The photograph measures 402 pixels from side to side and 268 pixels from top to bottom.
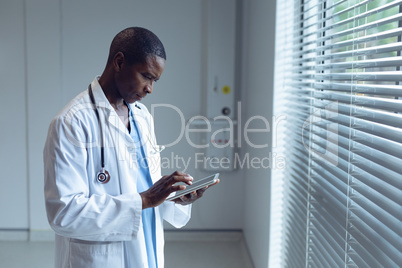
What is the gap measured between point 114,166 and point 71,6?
2390 mm

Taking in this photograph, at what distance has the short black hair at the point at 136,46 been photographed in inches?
55.9

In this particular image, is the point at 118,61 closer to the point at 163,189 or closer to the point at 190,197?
the point at 163,189

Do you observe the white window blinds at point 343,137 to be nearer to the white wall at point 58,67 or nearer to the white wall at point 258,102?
the white wall at point 258,102

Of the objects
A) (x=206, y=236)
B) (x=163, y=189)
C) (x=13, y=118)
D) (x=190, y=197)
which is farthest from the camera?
(x=206, y=236)

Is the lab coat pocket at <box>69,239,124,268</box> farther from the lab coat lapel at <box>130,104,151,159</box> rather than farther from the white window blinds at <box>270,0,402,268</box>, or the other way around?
the white window blinds at <box>270,0,402,268</box>

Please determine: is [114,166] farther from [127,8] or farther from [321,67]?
[127,8]

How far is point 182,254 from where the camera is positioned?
Answer: 3395mm

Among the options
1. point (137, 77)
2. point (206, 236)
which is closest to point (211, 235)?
point (206, 236)

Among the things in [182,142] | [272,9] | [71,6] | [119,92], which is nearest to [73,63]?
[71,6]

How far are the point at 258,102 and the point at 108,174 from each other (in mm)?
1715

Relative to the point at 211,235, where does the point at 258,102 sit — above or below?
above
